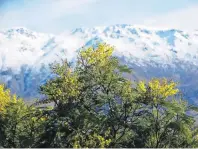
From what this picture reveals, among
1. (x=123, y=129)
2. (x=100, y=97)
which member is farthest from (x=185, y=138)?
(x=100, y=97)

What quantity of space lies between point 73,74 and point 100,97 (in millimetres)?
3720

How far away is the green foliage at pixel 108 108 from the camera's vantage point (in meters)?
47.7

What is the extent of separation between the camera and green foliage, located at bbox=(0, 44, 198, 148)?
156 ft

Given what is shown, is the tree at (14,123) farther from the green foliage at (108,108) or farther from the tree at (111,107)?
the tree at (111,107)

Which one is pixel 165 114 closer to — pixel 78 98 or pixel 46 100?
pixel 78 98

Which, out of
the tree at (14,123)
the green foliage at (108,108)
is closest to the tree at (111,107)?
the green foliage at (108,108)

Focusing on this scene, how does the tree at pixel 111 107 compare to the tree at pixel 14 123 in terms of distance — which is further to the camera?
the tree at pixel 14 123

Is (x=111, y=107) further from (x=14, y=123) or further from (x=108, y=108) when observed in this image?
(x=14, y=123)

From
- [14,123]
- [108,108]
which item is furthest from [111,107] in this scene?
[14,123]

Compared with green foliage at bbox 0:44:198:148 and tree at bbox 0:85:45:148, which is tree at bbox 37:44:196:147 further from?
tree at bbox 0:85:45:148

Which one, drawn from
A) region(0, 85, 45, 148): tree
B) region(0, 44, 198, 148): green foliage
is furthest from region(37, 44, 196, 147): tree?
region(0, 85, 45, 148): tree

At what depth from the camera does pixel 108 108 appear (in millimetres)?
49875

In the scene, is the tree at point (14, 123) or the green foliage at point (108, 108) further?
the tree at point (14, 123)

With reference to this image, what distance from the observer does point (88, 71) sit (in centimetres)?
5097
